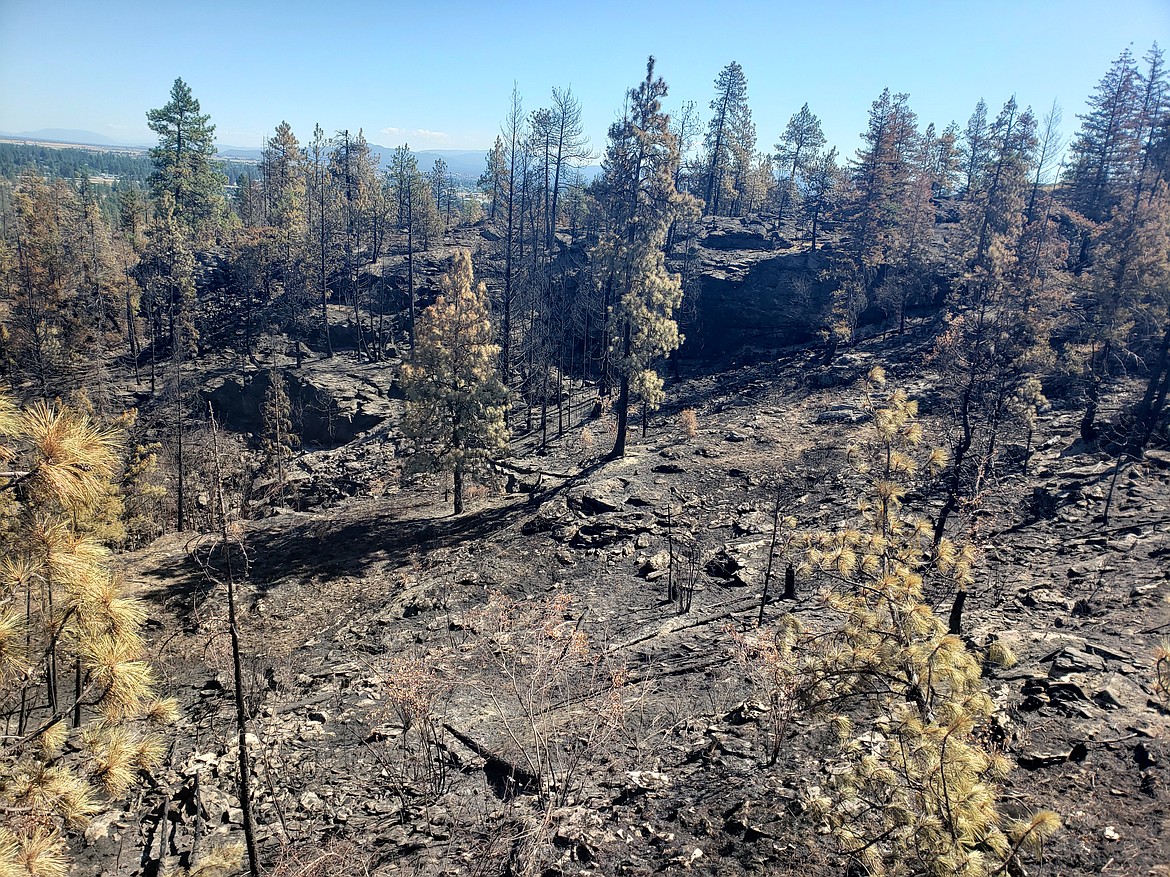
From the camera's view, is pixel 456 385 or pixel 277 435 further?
pixel 277 435

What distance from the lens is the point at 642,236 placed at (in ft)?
84.8

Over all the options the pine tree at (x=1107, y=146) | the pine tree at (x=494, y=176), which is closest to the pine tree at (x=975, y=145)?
the pine tree at (x=1107, y=146)

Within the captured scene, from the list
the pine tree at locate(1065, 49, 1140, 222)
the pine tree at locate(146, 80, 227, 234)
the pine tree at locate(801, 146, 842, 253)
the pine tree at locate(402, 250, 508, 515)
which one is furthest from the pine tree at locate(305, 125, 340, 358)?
the pine tree at locate(1065, 49, 1140, 222)

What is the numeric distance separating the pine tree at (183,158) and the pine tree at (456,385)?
39.5 meters

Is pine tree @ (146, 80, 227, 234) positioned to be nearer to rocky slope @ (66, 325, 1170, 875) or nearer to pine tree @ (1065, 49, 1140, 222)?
rocky slope @ (66, 325, 1170, 875)

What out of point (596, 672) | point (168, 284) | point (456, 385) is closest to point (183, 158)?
point (168, 284)

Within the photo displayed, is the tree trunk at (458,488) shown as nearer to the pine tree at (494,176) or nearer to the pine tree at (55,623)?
the pine tree at (55,623)

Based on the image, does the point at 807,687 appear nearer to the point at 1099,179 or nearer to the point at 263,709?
the point at 263,709

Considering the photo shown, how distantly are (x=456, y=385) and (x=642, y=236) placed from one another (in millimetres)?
10405

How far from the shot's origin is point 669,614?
16.6m

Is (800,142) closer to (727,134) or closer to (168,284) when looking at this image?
A: (727,134)

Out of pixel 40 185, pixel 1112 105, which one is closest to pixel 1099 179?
pixel 1112 105

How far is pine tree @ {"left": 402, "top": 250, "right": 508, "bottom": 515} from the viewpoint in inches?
893

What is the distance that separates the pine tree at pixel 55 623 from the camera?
418 cm
